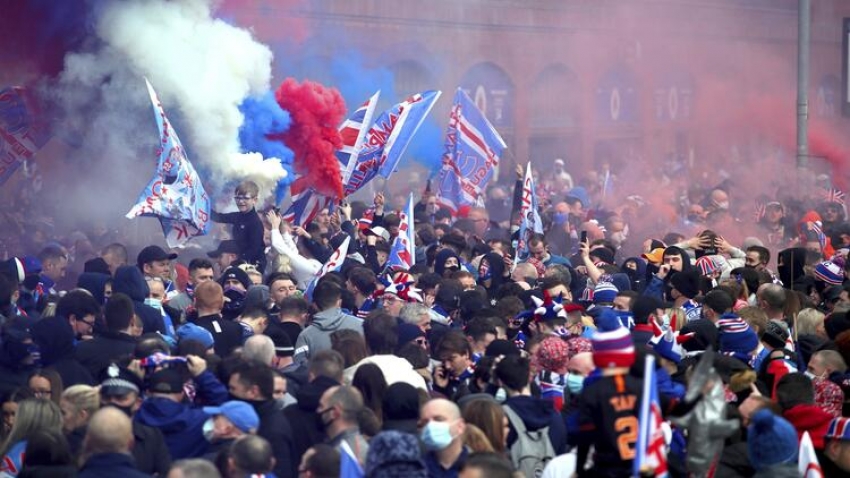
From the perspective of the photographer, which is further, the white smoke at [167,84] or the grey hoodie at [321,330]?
the white smoke at [167,84]

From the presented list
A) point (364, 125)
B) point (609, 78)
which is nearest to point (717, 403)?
point (364, 125)

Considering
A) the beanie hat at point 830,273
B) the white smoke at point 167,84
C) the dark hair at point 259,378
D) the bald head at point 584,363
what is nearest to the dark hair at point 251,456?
the dark hair at point 259,378

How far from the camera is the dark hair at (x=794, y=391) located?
6934 mm

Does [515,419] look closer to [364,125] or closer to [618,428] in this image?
[618,428]

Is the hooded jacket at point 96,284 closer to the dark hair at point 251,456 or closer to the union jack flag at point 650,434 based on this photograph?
the dark hair at point 251,456

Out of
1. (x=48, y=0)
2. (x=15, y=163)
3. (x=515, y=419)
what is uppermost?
(x=48, y=0)

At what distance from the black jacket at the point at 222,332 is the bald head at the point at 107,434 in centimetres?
269

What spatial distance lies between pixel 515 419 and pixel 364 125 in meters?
8.00

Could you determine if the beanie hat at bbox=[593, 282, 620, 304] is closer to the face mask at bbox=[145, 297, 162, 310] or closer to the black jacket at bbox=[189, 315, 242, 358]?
the black jacket at bbox=[189, 315, 242, 358]

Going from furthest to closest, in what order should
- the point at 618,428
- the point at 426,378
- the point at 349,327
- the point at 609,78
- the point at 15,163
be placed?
the point at 609,78, the point at 15,163, the point at 349,327, the point at 426,378, the point at 618,428

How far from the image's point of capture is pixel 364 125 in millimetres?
14500

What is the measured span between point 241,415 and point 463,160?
34.6ft

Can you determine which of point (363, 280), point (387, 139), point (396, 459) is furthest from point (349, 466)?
point (387, 139)

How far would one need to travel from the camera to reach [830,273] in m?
11.3
